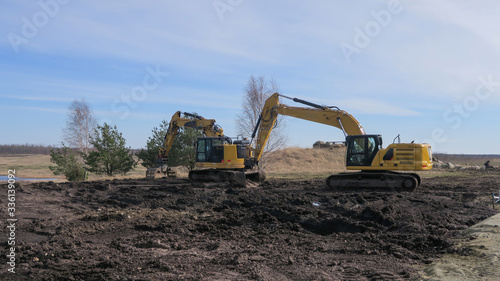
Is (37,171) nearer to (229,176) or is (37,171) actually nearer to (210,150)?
(210,150)

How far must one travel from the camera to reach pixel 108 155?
2816 cm

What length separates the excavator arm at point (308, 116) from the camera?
20062 millimetres

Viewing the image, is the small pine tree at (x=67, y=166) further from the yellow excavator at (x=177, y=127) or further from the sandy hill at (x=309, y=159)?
the sandy hill at (x=309, y=159)

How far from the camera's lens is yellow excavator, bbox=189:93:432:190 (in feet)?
59.2

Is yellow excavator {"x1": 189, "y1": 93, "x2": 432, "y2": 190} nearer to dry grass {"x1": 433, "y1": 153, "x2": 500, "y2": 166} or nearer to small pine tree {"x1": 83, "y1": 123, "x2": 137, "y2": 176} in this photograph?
small pine tree {"x1": 83, "y1": 123, "x2": 137, "y2": 176}

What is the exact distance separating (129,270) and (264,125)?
51.8 feet

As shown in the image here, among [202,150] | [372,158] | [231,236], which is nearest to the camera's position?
[231,236]

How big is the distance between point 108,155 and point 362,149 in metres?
17.0

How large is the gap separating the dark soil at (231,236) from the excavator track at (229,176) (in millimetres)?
4922

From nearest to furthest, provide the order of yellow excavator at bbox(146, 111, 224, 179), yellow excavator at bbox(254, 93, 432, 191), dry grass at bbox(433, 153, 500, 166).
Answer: yellow excavator at bbox(254, 93, 432, 191)
yellow excavator at bbox(146, 111, 224, 179)
dry grass at bbox(433, 153, 500, 166)

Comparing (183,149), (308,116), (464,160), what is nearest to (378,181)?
(308,116)

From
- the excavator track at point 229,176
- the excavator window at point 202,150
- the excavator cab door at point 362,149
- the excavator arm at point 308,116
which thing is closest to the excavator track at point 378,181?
the excavator cab door at point 362,149

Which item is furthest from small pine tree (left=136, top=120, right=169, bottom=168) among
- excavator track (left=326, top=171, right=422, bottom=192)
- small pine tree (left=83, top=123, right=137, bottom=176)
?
excavator track (left=326, top=171, right=422, bottom=192)

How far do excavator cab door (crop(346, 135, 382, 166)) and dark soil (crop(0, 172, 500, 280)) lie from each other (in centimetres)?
310
